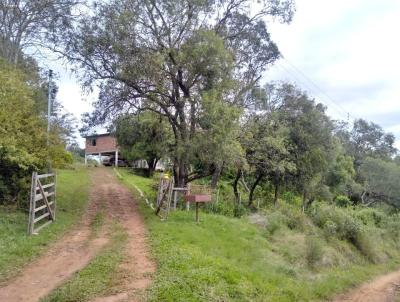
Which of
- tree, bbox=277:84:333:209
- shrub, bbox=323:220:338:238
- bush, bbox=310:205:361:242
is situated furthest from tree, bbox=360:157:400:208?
shrub, bbox=323:220:338:238

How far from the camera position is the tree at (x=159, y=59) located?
18078mm

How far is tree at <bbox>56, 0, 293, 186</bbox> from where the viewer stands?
59.3 ft

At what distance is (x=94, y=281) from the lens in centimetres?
832

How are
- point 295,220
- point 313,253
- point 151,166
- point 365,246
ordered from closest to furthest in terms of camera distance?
1. point 313,253
2. point 295,220
3. point 365,246
4. point 151,166

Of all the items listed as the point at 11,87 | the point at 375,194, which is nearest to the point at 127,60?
the point at 11,87

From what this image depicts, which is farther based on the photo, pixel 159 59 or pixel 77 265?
pixel 159 59

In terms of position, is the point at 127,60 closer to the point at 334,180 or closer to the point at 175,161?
the point at 175,161

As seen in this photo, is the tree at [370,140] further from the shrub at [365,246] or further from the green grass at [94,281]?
the green grass at [94,281]

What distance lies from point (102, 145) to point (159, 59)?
4055 centimetres

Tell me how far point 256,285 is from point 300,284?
2.73 meters

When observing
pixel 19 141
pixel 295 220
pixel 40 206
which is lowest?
pixel 295 220

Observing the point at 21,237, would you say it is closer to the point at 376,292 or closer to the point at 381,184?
the point at 376,292

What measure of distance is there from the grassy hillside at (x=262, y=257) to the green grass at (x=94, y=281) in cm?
95

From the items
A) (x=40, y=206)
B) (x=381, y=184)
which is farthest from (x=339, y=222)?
(x=381, y=184)
